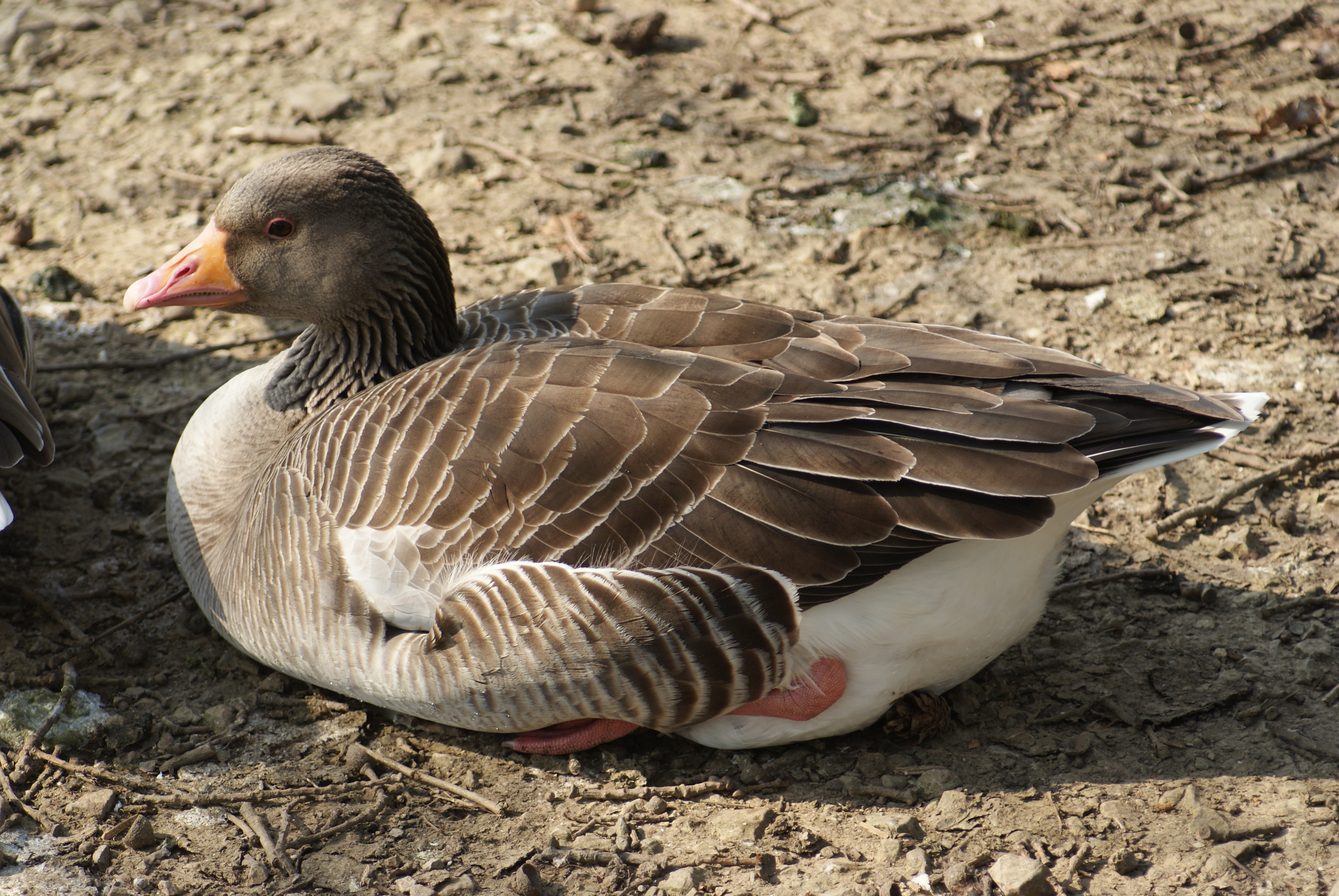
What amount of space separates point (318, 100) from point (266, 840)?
4.98 m

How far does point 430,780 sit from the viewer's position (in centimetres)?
348

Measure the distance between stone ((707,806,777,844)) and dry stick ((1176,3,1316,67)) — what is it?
593 cm

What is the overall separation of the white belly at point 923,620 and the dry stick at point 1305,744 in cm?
85

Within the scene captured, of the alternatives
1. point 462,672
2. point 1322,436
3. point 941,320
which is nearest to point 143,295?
point 462,672

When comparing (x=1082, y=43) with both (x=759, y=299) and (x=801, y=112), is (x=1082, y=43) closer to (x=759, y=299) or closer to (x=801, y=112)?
(x=801, y=112)

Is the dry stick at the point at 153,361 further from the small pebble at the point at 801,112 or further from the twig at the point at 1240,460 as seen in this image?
the twig at the point at 1240,460

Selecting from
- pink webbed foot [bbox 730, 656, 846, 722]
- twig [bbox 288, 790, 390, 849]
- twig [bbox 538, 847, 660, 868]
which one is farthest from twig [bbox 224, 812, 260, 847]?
pink webbed foot [bbox 730, 656, 846, 722]

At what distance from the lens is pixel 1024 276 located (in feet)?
18.1

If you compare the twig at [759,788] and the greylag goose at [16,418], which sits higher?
the greylag goose at [16,418]

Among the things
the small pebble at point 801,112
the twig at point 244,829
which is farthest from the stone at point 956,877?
the small pebble at point 801,112

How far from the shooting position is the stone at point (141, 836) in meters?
3.24

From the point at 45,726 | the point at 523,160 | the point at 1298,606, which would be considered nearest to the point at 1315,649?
the point at 1298,606

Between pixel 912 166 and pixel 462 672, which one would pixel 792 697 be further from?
pixel 912 166

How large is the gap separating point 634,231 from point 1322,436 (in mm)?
3434
